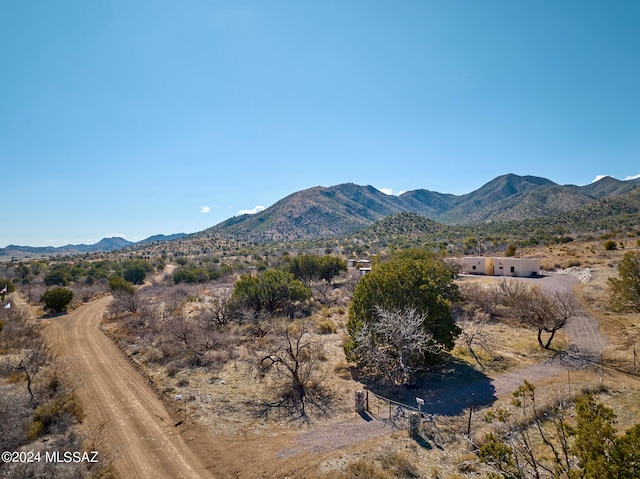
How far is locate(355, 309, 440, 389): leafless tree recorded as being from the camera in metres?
15.7

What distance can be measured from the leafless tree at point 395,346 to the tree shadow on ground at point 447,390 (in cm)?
56

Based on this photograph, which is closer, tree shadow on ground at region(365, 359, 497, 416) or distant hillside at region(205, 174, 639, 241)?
tree shadow on ground at region(365, 359, 497, 416)

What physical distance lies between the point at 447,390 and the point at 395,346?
3.22m

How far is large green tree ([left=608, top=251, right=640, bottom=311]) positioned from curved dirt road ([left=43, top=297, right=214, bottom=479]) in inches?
1058

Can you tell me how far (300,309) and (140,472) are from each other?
76.3 feet

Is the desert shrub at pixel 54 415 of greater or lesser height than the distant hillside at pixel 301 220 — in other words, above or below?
below

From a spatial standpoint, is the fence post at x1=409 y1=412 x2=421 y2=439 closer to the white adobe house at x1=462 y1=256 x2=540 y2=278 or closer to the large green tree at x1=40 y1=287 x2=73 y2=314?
the large green tree at x1=40 y1=287 x2=73 y2=314

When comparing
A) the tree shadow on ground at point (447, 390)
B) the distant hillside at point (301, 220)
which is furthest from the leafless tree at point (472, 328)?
Result: the distant hillside at point (301, 220)

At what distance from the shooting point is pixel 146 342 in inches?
925

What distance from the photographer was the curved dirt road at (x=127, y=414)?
35.8ft

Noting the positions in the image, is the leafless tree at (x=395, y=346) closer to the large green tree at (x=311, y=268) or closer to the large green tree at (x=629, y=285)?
→ the large green tree at (x=629, y=285)

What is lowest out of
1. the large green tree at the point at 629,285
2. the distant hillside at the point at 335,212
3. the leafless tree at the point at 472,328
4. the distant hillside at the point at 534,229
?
the leafless tree at the point at 472,328

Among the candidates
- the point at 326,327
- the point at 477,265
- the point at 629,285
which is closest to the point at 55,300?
the point at 326,327

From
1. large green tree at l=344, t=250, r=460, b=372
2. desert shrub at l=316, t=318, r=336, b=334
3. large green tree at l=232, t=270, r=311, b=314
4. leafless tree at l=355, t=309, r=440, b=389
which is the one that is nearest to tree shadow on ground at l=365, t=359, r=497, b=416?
leafless tree at l=355, t=309, r=440, b=389
